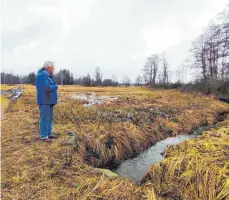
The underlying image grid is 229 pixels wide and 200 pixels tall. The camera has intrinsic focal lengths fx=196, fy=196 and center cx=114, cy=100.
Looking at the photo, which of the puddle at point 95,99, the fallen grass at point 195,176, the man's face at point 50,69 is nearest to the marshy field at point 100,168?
the fallen grass at point 195,176

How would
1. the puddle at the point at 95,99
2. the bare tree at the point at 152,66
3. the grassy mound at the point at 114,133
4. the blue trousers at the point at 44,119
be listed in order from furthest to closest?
the bare tree at the point at 152,66
the puddle at the point at 95,99
the grassy mound at the point at 114,133
the blue trousers at the point at 44,119

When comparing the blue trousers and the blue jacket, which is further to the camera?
the blue trousers

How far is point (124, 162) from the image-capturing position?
522 cm

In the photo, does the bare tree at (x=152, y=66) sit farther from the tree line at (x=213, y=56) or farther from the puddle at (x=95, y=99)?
the puddle at (x=95, y=99)

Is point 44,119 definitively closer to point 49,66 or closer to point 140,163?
point 49,66

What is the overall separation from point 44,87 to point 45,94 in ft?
0.59

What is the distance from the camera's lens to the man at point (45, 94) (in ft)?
15.1

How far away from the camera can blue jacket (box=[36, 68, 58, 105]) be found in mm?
4586

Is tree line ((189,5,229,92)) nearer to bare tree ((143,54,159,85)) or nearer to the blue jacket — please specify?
the blue jacket

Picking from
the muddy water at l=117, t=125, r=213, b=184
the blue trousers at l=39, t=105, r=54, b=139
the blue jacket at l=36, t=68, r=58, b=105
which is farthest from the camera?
the blue trousers at l=39, t=105, r=54, b=139

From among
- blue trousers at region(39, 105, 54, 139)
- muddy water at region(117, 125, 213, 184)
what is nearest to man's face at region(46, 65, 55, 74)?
blue trousers at region(39, 105, 54, 139)

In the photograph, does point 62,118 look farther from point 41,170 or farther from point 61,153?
point 41,170

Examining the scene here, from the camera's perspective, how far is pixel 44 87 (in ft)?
15.1

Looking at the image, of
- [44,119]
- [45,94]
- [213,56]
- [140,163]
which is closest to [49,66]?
[45,94]
